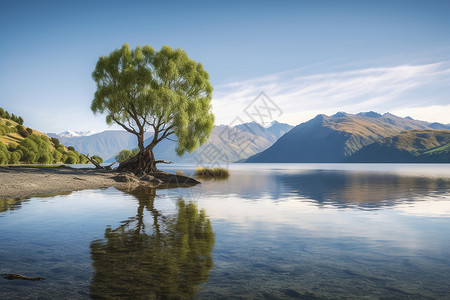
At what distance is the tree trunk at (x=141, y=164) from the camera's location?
47.6 metres

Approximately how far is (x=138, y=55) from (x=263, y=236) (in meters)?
Answer: 39.1

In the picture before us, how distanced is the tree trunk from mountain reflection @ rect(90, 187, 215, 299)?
1319 inches

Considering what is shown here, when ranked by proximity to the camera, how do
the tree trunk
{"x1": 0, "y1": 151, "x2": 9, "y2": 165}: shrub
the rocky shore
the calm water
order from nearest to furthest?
the calm water, the rocky shore, the tree trunk, {"x1": 0, "y1": 151, "x2": 9, "y2": 165}: shrub

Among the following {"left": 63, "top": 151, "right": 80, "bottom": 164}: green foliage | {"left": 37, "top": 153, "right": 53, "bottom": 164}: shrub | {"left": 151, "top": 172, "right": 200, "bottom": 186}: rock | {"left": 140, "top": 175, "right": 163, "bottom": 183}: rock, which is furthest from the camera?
{"left": 63, "top": 151, "right": 80, "bottom": 164}: green foliage

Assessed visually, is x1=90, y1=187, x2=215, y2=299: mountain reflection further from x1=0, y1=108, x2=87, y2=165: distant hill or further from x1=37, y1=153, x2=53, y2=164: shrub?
x1=37, y1=153, x2=53, y2=164: shrub

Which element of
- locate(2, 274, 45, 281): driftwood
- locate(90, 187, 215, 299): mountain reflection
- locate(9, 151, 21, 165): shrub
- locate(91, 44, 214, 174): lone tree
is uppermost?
locate(91, 44, 214, 174): lone tree

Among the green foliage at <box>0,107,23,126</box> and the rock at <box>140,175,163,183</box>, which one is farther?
the green foliage at <box>0,107,23,126</box>

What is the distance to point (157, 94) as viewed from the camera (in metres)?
41.4

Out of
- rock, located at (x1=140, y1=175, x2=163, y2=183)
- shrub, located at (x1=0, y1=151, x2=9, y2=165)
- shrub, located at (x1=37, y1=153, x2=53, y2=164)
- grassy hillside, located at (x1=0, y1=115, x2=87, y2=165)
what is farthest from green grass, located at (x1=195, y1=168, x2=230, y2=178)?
shrub, located at (x1=37, y1=153, x2=53, y2=164)

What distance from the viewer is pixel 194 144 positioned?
44344 millimetres

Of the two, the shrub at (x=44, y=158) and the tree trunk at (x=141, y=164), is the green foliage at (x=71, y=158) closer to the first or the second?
the shrub at (x=44, y=158)

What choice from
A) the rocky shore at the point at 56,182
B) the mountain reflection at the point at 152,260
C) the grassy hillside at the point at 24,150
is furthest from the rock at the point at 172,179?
the grassy hillside at the point at 24,150

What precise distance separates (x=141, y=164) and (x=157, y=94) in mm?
12226

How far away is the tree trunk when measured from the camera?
1873 inches
